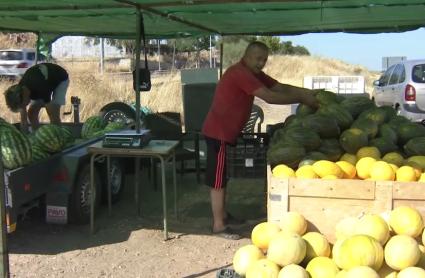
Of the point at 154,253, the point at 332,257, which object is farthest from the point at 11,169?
the point at 332,257

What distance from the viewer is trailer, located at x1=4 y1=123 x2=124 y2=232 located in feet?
15.5

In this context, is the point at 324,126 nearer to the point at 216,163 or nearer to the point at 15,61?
the point at 216,163

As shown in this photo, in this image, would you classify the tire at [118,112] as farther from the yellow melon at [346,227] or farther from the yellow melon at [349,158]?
the yellow melon at [346,227]

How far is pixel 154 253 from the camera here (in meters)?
5.09

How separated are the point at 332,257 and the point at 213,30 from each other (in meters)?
6.58

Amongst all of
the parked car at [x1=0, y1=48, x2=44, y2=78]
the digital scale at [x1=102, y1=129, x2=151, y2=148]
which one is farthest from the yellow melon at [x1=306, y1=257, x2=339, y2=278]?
the parked car at [x1=0, y1=48, x2=44, y2=78]

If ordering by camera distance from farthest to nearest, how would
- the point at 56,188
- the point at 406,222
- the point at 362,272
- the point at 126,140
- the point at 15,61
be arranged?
1. the point at 15,61
2. the point at 56,188
3. the point at 126,140
4. the point at 406,222
5. the point at 362,272

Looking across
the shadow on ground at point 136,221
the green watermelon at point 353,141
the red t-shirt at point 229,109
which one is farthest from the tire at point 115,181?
the green watermelon at point 353,141

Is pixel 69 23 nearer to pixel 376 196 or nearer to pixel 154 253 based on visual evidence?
pixel 154 253

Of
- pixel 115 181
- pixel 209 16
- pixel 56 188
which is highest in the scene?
pixel 209 16

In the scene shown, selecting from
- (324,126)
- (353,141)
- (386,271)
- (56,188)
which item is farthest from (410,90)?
(386,271)

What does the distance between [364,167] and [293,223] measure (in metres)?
0.78

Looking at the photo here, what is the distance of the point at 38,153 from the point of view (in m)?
5.32

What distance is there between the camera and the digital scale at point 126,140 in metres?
5.28
